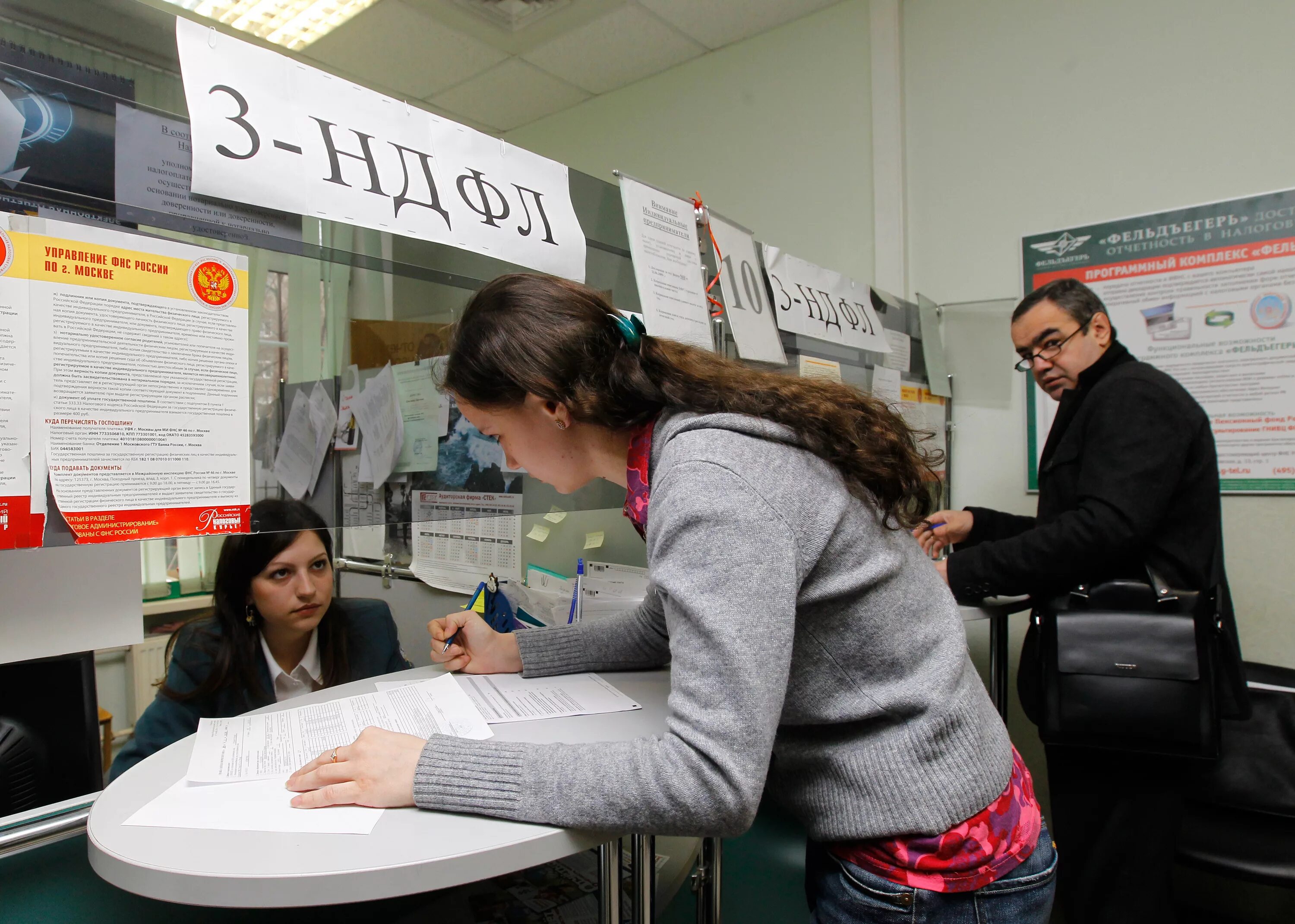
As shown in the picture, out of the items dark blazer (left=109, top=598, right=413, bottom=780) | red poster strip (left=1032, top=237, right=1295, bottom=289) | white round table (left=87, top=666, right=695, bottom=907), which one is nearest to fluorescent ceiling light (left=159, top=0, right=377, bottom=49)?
dark blazer (left=109, top=598, right=413, bottom=780)

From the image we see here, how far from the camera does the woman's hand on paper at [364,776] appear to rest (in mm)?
614

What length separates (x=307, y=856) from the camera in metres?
0.54

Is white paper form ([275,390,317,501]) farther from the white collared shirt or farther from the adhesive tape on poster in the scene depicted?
the adhesive tape on poster

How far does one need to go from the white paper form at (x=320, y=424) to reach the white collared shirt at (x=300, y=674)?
50cm

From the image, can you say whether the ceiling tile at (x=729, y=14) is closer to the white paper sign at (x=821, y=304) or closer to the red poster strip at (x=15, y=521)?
the white paper sign at (x=821, y=304)

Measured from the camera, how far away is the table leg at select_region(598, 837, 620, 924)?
801mm

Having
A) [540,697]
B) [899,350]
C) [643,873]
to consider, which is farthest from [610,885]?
[899,350]

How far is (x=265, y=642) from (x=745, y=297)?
1.10 metres

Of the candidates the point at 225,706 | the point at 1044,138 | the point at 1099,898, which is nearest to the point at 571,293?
the point at 225,706

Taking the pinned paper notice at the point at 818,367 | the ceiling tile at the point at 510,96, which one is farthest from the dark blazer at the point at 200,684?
the ceiling tile at the point at 510,96

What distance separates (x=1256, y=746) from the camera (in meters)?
1.53

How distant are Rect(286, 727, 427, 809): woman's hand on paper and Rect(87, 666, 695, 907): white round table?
0.02m

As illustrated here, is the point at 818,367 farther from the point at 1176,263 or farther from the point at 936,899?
the point at 936,899

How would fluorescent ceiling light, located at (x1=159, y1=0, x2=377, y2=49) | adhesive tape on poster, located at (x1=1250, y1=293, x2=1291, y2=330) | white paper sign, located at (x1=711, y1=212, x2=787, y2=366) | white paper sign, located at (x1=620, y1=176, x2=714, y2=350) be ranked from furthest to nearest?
1. fluorescent ceiling light, located at (x1=159, y1=0, x2=377, y2=49)
2. adhesive tape on poster, located at (x1=1250, y1=293, x2=1291, y2=330)
3. white paper sign, located at (x1=711, y1=212, x2=787, y2=366)
4. white paper sign, located at (x1=620, y1=176, x2=714, y2=350)
